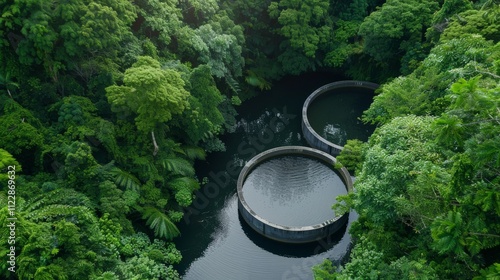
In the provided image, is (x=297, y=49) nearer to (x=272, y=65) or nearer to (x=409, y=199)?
(x=272, y=65)

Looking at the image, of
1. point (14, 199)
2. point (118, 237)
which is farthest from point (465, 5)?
point (14, 199)

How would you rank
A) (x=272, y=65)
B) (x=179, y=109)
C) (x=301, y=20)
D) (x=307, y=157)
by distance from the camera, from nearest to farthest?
1. (x=179, y=109)
2. (x=307, y=157)
3. (x=301, y=20)
4. (x=272, y=65)

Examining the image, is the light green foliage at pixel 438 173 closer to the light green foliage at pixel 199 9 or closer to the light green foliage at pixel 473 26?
the light green foliage at pixel 473 26

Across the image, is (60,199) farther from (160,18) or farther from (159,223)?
(160,18)

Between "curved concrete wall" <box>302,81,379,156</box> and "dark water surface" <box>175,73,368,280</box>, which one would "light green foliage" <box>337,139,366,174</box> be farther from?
"curved concrete wall" <box>302,81,379,156</box>

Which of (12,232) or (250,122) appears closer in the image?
(12,232)

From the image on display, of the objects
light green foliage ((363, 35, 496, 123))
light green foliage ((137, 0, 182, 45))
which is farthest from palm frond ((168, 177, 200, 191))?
light green foliage ((363, 35, 496, 123))
